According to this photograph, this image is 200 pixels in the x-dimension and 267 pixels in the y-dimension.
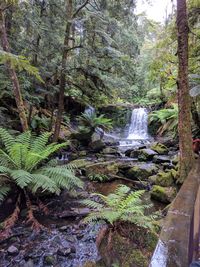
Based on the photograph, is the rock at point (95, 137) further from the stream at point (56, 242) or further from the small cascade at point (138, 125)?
the stream at point (56, 242)

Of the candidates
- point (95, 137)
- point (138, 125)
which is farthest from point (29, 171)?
point (138, 125)

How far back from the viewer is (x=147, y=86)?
2328 cm

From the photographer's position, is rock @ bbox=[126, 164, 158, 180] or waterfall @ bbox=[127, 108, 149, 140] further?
waterfall @ bbox=[127, 108, 149, 140]

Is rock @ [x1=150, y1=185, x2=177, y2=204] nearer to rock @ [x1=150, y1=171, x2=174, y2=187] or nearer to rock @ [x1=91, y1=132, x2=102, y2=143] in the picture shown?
rock @ [x1=150, y1=171, x2=174, y2=187]

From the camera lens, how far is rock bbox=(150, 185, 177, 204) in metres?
4.59

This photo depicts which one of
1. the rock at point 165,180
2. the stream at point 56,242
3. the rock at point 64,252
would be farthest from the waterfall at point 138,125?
the rock at point 64,252

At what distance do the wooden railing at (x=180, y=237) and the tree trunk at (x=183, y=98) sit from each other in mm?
1253

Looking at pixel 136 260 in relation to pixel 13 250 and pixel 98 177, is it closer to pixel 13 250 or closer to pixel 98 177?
pixel 13 250

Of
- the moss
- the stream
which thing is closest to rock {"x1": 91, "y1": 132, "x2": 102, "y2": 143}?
the stream

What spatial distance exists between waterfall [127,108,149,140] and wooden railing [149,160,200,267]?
10.4 meters

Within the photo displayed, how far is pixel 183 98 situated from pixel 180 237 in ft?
9.37

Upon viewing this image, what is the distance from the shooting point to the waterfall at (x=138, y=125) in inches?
558

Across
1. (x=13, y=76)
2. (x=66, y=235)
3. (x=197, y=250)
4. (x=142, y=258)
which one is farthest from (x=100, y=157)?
(x=197, y=250)

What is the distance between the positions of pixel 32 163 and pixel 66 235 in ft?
4.84
